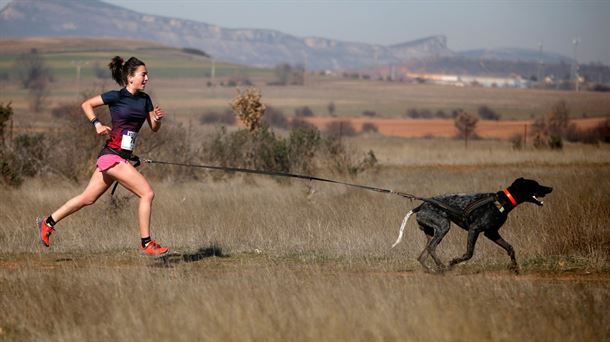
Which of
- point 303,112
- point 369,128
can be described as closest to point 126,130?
point 369,128

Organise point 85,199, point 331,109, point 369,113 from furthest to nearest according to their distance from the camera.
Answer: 1. point 331,109
2. point 369,113
3. point 85,199

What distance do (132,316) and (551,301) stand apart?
355 centimetres

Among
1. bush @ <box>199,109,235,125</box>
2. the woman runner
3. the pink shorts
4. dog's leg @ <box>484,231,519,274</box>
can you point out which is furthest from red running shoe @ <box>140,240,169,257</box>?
bush @ <box>199,109,235,125</box>

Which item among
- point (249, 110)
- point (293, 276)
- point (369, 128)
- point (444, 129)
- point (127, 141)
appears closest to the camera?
point (293, 276)

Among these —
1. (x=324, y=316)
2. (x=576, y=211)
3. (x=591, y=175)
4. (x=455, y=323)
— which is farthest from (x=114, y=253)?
(x=591, y=175)

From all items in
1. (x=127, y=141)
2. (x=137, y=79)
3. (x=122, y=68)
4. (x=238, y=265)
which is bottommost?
(x=238, y=265)

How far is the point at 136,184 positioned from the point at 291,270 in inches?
76.2

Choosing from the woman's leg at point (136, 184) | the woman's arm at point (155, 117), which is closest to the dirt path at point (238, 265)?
the woman's leg at point (136, 184)

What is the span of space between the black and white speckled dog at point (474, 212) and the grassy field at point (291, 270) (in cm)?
41

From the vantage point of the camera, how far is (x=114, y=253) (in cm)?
1215

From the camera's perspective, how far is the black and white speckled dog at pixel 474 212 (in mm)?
10281

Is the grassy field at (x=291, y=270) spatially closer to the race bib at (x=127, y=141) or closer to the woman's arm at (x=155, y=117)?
the race bib at (x=127, y=141)

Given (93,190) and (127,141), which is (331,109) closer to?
(93,190)

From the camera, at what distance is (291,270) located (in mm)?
10578
